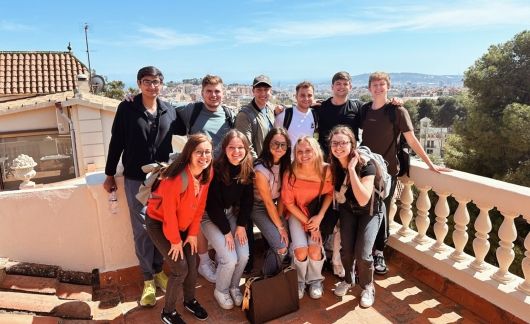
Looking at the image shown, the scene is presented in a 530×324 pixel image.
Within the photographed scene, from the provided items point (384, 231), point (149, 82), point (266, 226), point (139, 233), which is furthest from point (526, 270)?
point (149, 82)

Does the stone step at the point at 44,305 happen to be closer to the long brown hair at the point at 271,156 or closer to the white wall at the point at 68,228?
the white wall at the point at 68,228

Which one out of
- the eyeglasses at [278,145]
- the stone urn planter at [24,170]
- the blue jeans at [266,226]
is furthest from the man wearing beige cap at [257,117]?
the stone urn planter at [24,170]

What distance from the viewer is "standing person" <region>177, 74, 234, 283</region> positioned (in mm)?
3115

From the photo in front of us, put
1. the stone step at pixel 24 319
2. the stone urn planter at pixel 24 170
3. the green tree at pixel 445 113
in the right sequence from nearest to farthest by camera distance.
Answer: the stone step at pixel 24 319 → the stone urn planter at pixel 24 170 → the green tree at pixel 445 113

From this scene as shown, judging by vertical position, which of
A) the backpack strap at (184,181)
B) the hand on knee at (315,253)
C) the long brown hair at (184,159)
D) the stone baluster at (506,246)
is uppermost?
the long brown hair at (184,159)

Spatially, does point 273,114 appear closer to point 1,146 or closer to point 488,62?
point 1,146

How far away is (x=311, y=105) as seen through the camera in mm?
3551

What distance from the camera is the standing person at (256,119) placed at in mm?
3223

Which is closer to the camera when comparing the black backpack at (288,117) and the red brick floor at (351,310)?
the red brick floor at (351,310)

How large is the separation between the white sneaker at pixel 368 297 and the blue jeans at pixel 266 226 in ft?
2.34

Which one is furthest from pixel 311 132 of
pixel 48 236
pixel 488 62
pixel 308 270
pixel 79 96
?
pixel 488 62

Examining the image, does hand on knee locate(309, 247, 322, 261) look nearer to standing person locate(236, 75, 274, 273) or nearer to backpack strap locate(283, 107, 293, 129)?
standing person locate(236, 75, 274, 273)

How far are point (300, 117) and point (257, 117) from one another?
0.42 meters

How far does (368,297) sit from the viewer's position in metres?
2.86
